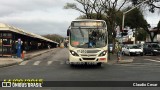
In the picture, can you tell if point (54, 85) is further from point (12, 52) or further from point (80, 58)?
point (12, 52)

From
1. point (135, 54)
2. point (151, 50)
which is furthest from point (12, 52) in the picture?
point (151, 50)

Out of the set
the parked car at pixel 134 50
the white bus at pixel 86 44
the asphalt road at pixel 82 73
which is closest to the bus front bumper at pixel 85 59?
the white bus at pixel 86 44

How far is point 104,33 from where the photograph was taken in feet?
81.9

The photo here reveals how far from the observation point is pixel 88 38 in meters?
24.4

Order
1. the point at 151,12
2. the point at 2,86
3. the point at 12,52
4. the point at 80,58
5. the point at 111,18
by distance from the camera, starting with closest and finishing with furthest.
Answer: the point at 2,86 < the point at 80,58 < the point at 12,52 < the point at 111,18 < the point at 151,12

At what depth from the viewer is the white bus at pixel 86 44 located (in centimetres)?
2402

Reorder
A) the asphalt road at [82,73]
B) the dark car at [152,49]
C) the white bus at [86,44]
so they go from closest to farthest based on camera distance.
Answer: the asphalt road at [82,73] → the white bus at [86,44] → the dark car at [152,49]

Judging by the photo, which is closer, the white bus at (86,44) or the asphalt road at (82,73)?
the asphalt road at (82,73)

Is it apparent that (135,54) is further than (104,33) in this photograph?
Yes

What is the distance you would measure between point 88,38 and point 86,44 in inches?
19.2

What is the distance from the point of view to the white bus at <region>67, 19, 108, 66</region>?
24016mm

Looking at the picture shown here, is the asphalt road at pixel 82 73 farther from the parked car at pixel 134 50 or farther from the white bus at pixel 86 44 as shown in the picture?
the parked car at pixel 134 50

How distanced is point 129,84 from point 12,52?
2584 cm

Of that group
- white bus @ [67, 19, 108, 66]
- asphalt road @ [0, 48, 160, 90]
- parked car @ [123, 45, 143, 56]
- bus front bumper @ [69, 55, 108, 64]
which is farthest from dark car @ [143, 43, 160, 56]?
bus front bumper @ [69, 55, 108, 64]
